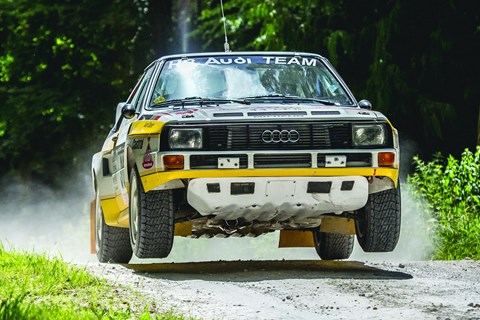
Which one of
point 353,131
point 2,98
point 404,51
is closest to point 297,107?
point 353,131

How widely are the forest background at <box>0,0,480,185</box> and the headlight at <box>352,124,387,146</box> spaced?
31.4 ft

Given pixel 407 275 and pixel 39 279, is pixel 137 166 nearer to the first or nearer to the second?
pixel 39 279

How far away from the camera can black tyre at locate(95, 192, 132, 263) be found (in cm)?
1213

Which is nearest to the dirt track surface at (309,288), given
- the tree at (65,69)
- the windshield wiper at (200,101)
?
the windshield wiper at (200,101)

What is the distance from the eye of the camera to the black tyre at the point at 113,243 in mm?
12133

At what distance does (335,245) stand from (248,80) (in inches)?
84.1

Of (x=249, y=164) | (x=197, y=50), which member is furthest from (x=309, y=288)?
(x=197, y=50)

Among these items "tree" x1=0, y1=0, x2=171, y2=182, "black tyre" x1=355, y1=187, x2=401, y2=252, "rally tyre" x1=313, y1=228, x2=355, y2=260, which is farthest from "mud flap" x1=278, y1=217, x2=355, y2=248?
"tree" x1=0, y1=0, x2=171, y2=182

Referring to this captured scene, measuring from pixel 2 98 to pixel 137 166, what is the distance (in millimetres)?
17134

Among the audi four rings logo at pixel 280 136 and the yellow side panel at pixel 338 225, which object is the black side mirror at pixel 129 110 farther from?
the yellow side panel at pixel 338 225

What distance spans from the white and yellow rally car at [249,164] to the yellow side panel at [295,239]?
107 centimetres

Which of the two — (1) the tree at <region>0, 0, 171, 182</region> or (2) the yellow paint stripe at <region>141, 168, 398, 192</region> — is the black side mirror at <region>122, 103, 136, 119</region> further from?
(1) the tree at <region>0, 0, 171, 182</region>

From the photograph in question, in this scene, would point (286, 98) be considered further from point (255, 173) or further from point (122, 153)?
point (122, 153)

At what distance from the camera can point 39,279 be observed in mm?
9148
